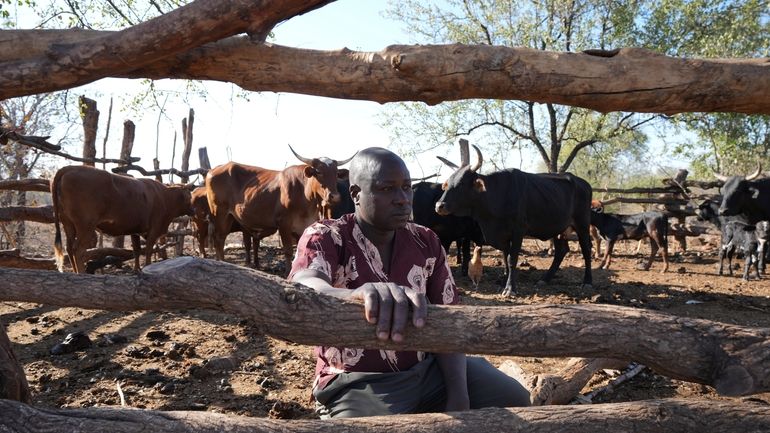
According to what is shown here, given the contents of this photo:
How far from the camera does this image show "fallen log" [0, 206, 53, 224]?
22.8 ft

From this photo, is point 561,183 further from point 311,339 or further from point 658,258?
point 311,339

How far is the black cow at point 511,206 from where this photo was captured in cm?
901

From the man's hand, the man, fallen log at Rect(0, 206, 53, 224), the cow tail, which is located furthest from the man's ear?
the cow tail

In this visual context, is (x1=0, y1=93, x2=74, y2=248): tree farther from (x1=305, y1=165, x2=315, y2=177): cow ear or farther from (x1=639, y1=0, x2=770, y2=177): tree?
(x1=639, y1=0, x2=770, y2=177): tree

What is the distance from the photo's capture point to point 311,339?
1.73 m

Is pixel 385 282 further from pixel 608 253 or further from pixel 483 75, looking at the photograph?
pixel 608 253

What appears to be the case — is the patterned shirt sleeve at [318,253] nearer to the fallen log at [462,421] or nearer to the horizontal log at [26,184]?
the fallen log at [462,421]


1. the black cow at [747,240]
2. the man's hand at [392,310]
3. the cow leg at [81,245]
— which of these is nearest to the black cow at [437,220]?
the black cow at [747,240]

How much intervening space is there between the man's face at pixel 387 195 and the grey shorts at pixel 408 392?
0.65 metres

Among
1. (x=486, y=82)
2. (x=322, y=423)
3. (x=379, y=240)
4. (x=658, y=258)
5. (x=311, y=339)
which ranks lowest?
(x=658, y=258)

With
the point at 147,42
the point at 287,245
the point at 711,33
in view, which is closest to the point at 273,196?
the point at 287,245

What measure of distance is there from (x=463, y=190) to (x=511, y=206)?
0.88 m

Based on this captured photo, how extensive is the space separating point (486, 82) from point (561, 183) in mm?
7447

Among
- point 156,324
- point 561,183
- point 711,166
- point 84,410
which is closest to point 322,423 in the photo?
point 84,410
